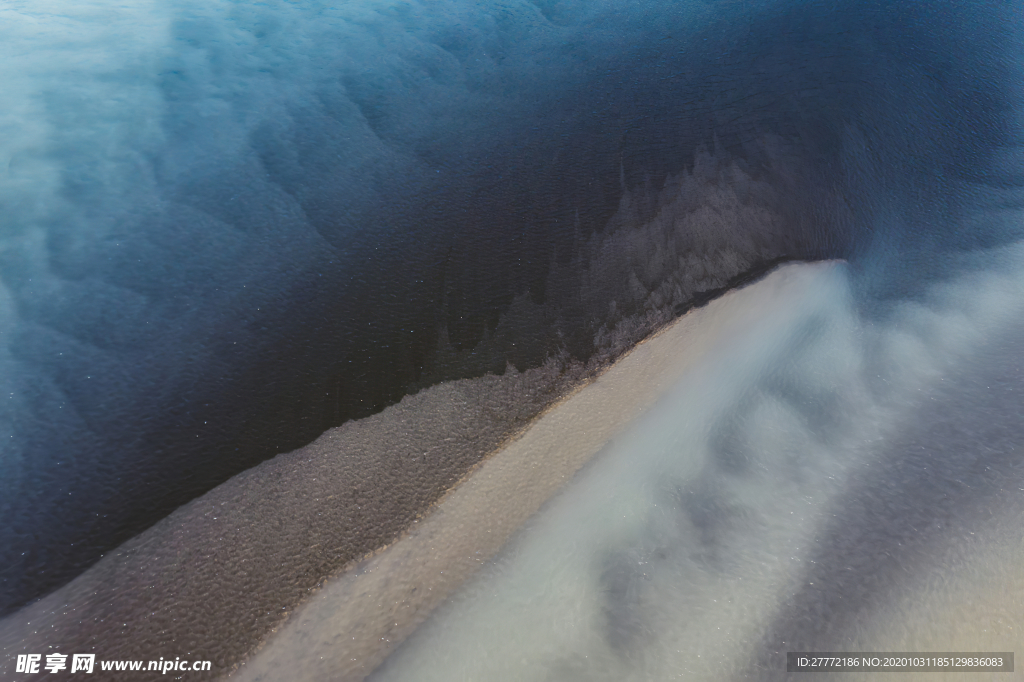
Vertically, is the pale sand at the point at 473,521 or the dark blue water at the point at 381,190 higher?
the dark blue water at the point at 381,190

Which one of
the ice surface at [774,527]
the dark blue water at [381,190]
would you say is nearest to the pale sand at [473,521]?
the ice surface at [774,527]

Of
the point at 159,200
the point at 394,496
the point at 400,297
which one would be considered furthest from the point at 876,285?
the point at 159,200

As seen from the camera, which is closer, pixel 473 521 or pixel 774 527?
pixel 473 521

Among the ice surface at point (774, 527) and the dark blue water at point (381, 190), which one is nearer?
the ice surface at point (774, 527)

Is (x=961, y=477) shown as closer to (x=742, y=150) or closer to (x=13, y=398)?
(x=742, y=150)

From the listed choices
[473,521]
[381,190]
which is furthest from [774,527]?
[381,190]

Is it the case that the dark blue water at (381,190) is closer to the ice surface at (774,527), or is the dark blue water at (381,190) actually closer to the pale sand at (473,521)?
the pale sand at (473,521)

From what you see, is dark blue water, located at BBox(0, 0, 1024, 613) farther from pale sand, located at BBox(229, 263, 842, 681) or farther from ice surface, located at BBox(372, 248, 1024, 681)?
ice surface, located at BBox(372, 248, 1024, 681)

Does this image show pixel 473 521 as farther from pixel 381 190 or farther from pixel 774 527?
pixel 381 190
